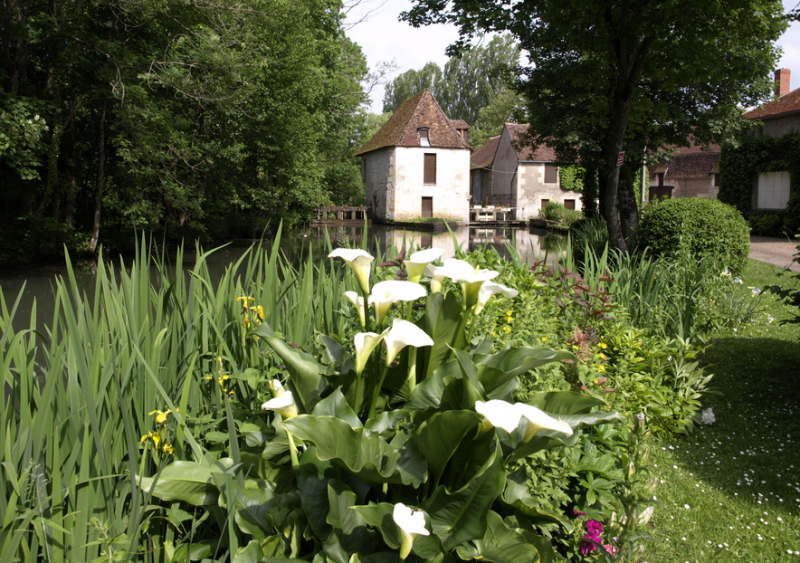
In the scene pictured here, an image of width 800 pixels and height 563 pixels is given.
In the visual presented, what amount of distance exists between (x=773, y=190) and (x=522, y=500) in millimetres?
25689

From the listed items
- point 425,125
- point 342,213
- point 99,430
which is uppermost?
point 425,125

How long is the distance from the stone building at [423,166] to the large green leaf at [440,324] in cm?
3182

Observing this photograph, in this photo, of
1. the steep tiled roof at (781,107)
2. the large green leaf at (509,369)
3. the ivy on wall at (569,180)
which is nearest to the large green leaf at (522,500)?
the large green leaf at (509,369)

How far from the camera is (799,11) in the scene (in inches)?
199

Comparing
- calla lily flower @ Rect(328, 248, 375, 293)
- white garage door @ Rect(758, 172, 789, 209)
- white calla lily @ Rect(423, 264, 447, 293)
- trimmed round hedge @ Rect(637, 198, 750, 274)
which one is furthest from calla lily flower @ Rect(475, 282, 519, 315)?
white garage door @ Rect(758, 172, 789, 209)

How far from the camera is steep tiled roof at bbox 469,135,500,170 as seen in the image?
141ft

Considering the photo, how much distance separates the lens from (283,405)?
141 cm

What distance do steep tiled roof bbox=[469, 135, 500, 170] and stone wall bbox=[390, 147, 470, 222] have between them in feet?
30.5

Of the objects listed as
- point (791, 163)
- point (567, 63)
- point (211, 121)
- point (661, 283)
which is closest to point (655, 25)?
point (661, 283)

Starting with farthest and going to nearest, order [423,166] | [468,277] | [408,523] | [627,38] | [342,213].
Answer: [342,213] → [423,166] → [627,38] → [468,277] → [408,523]

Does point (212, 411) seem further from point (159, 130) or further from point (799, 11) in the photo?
point (159, 130)

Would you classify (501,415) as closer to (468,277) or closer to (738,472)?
(468,277)

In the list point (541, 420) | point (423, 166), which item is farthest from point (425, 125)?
point (541, 420)

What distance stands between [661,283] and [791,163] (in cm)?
2119
